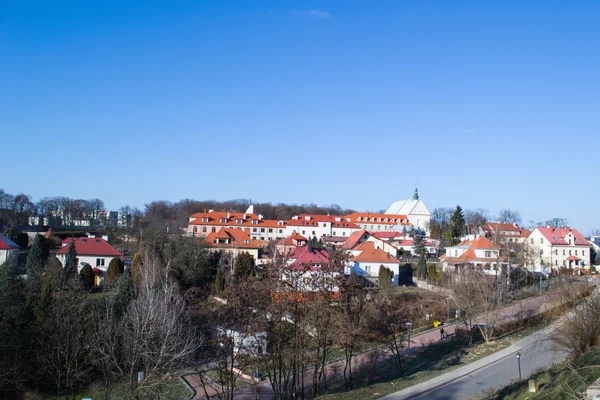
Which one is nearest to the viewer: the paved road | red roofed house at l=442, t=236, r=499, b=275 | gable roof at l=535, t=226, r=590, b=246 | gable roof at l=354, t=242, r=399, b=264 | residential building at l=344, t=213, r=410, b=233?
the paved road

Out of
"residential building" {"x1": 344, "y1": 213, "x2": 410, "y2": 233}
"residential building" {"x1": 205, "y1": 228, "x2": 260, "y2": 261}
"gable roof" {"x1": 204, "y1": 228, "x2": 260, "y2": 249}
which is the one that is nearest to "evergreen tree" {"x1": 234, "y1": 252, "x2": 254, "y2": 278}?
"residential building" {"x1": 205, "y1": 228, "x2": 260, "y2": 261}

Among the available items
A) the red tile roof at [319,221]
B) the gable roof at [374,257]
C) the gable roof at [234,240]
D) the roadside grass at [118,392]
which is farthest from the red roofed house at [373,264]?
the red tile roof at [319,221]

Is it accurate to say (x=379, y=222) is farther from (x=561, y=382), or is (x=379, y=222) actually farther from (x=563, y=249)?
(x=561, y=382)

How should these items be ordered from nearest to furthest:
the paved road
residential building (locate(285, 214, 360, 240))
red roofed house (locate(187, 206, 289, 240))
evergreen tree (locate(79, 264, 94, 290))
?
the paved road < evergreen tree (locate(79, 264, 94, 290)) < red roofed house (locate(187, 206, 289, 240)) < residential building (locate(285, 214, 360, 240))

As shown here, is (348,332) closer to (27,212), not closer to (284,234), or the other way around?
(284,234)

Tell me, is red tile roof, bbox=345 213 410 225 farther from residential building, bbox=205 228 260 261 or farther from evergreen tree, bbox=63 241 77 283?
evergreen tree, bbox=63 241 77 283

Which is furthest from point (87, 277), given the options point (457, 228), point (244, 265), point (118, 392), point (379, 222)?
point (379, 222)
